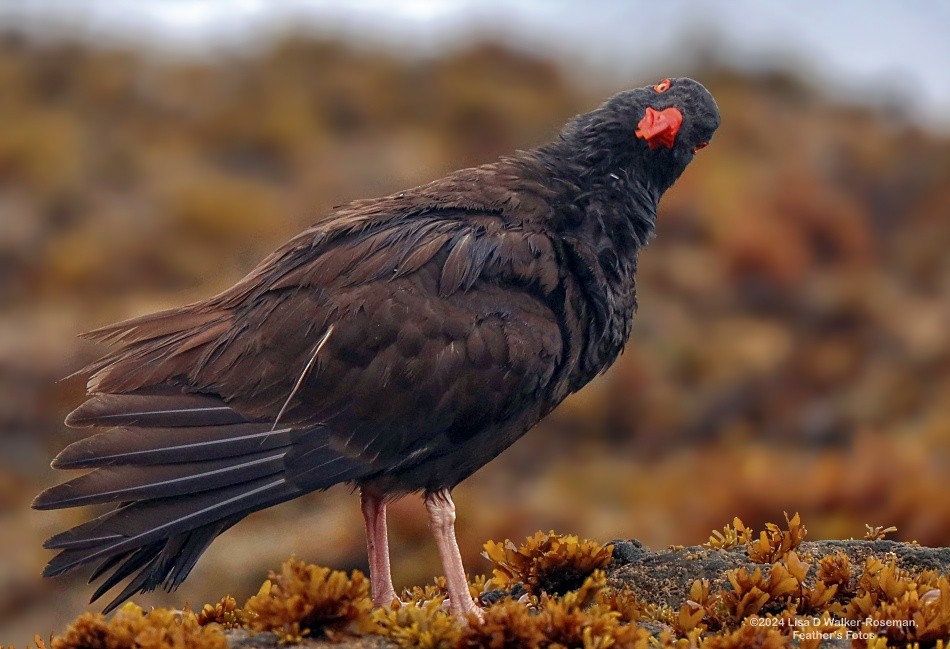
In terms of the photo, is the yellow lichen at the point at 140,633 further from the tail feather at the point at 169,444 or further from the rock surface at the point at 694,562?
the rock surface at the point at 694,562

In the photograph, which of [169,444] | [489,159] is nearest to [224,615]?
[169,444]

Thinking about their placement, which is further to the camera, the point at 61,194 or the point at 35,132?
the point at 35,132

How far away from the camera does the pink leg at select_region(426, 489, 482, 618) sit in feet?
20.5

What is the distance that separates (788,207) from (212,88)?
17678 mm

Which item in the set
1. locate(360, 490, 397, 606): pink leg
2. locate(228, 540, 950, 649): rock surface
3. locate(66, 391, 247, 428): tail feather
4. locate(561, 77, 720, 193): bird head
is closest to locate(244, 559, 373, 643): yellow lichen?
locate(66, 391, 247, 428): tail feather

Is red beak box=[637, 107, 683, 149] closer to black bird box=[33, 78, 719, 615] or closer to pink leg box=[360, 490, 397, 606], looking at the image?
black bird box=[33, 78, 719, 615]

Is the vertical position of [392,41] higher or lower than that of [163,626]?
higher

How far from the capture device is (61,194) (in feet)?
91.5

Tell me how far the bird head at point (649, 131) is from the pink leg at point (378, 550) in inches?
97.6

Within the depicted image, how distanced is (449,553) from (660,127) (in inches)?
118

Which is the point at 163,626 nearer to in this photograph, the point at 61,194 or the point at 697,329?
the point at 697,329

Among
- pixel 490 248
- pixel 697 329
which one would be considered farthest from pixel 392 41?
pixel 490 248

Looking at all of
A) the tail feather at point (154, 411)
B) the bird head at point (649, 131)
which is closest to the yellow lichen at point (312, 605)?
the tail feather at point (154, 411)

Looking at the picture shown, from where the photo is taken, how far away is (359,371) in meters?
6.27
